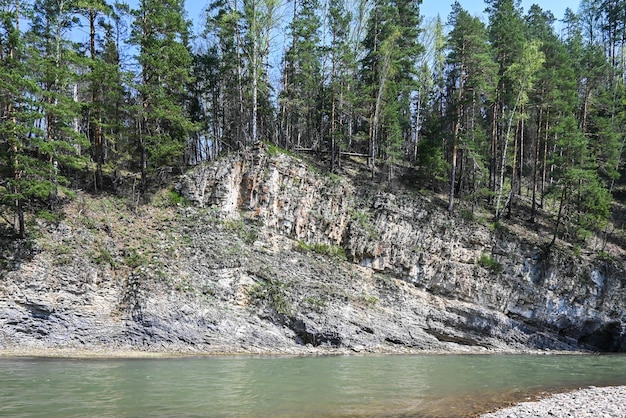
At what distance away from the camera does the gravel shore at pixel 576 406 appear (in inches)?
400

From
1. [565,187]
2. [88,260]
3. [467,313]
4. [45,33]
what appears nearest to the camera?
[88,260]

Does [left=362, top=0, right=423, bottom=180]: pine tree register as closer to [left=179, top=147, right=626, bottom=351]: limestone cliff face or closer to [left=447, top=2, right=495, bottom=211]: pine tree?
[left=447, top=2, right=495, bottom=211]: pine tree

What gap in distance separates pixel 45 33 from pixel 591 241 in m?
40.1

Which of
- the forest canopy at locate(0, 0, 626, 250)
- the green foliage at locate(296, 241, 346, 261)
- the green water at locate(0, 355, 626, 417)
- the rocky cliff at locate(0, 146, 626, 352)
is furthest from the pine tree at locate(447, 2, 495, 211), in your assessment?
the green water at locate(0, 355, 626, 417)

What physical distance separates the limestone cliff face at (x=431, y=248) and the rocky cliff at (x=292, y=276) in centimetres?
9

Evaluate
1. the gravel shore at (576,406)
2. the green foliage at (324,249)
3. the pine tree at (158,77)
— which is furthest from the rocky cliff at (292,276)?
the gravel shore at (576,406)

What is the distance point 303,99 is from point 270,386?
26.5 meters

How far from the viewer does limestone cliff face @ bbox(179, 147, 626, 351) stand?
2777cm

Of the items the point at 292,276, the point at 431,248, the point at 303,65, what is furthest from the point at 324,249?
the point at 303,65

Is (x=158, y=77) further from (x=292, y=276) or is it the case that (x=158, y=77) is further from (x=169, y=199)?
(x=292, y=276)

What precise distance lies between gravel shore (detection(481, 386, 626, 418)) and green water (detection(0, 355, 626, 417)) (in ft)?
2.60

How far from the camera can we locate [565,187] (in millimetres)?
30812

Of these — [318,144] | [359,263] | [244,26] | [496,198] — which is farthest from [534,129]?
[244,26]

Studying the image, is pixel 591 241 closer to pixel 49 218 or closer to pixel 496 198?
pixel 496 198
